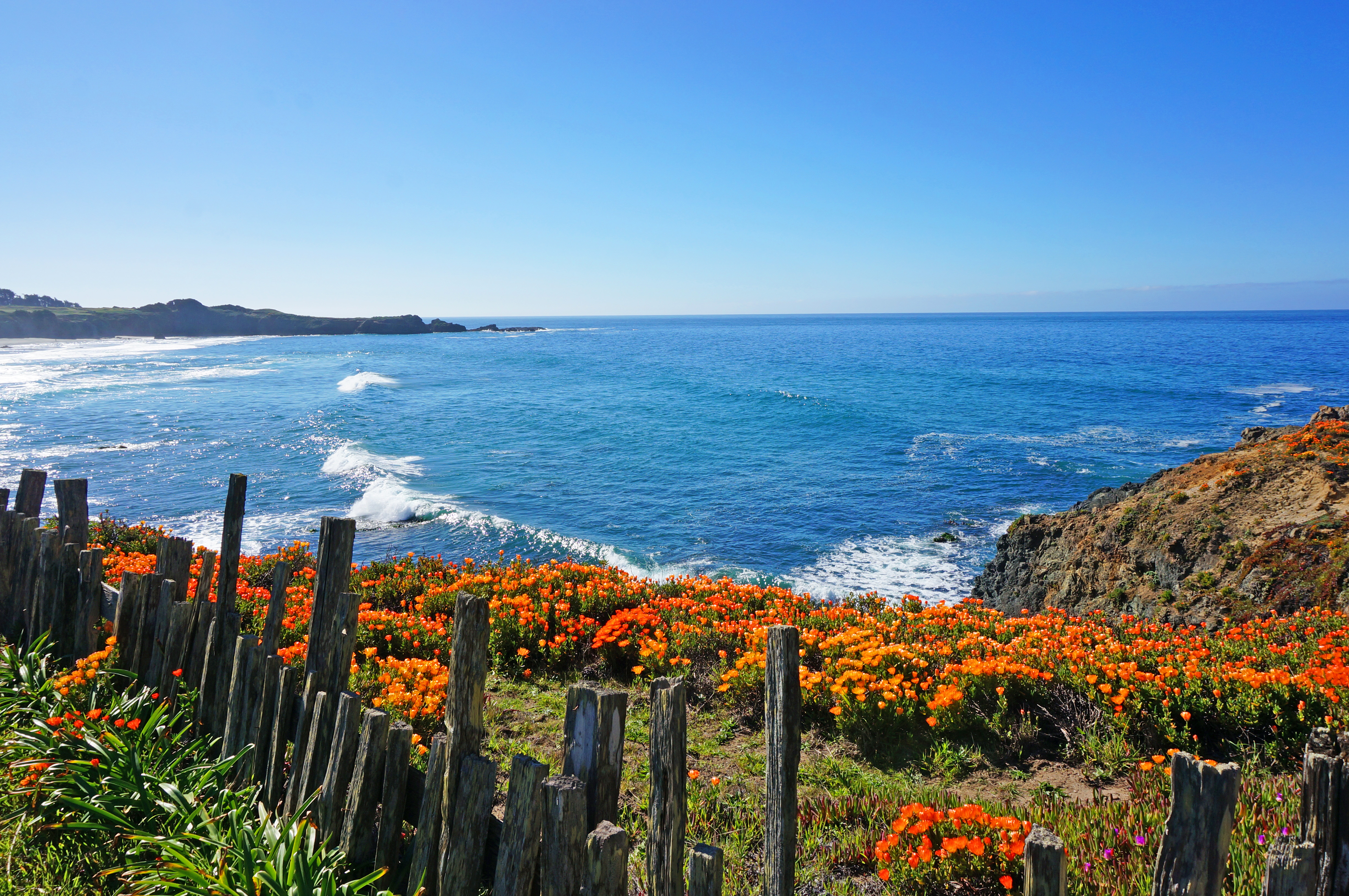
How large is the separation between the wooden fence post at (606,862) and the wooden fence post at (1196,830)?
1738mm

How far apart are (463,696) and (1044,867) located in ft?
7.59

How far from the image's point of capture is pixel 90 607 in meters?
5.43

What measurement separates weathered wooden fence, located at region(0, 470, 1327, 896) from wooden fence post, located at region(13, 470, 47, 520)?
223 centimetres

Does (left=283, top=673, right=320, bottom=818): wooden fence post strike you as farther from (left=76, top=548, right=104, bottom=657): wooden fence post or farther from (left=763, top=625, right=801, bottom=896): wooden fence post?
(left=76, top=548, right=104, bottom=657): wooden fence post

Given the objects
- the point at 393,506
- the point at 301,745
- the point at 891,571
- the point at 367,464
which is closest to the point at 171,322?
the point at 367,464

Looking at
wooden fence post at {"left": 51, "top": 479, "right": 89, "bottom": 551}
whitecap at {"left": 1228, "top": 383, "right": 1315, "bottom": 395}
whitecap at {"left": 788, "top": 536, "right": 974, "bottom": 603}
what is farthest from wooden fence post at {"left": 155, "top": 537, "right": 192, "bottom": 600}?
whitecap at {"left": 1228, "top": 383, "right": 1315, "bottom": 395}

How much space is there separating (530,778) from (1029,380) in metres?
65.5

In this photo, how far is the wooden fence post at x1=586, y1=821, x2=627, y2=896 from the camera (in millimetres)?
Answer: 2688

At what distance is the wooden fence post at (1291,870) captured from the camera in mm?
1987

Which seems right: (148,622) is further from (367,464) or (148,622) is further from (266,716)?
(367,464)

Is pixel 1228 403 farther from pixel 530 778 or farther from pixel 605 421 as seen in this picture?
pixel 530 778

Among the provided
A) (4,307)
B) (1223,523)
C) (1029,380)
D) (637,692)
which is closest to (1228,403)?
(1029,380)

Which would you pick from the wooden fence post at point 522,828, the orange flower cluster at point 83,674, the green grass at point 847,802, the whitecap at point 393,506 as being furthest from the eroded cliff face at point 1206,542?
the whitecap at point 393,506

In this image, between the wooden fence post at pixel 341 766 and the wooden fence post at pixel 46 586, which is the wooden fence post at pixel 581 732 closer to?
the wooden fence post at pixel 341 766
